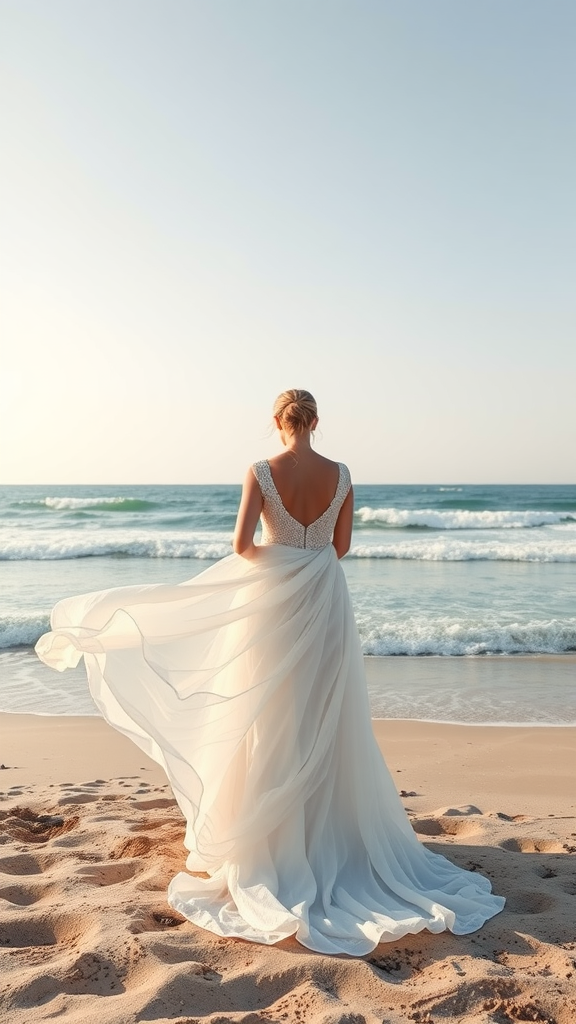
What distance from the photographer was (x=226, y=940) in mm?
3006

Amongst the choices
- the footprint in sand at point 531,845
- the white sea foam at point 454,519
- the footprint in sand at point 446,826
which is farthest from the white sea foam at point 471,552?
the footprint in sand at point 531,845

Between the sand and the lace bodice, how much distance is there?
176 cm

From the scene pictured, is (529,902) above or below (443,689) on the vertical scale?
above

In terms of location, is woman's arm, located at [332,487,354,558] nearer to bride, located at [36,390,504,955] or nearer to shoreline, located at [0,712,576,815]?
bride, located at [36,390,504,955]

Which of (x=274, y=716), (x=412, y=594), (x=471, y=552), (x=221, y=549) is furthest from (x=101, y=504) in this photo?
(x=274, y=716)

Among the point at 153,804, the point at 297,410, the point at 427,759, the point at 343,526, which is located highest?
the point at 297,410

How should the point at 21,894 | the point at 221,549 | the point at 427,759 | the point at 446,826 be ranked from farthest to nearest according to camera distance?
1. the point at 221,549
2. the point at 427,759
3. the point at 446,826
4. the point at 21,894

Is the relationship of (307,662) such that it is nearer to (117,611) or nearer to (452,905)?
(117,611)

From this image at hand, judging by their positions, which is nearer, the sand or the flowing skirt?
the sand

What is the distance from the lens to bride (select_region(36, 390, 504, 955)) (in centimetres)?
330

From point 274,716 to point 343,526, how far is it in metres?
1.06

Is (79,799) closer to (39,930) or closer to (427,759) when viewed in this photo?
(39,930)

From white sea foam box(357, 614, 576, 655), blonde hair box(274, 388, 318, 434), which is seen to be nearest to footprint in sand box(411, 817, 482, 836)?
blonde hair box(274, 388, 318, 434)

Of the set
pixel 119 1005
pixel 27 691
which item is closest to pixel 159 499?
pixel 27 691
